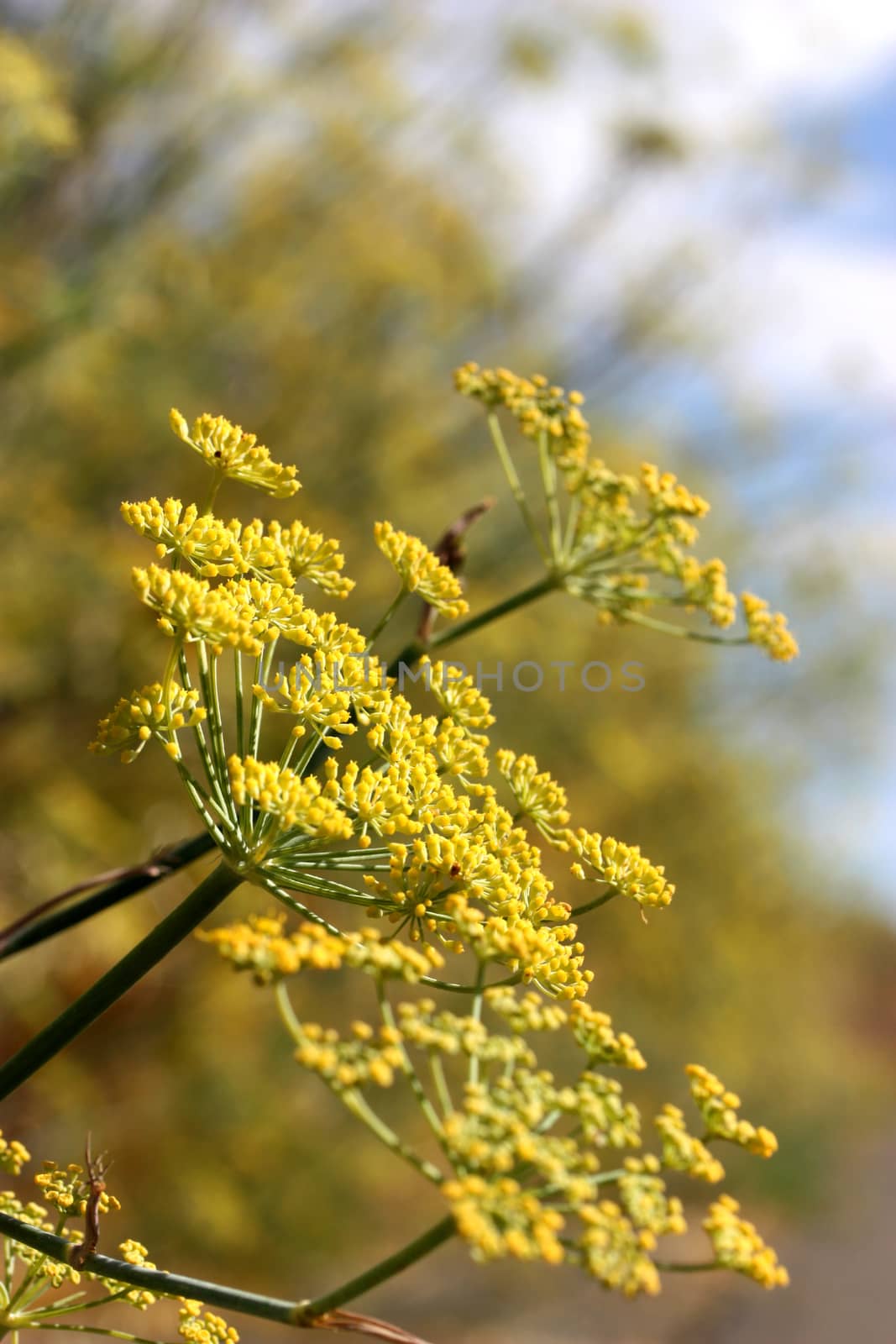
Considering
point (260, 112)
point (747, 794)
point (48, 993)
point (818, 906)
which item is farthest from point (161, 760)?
point (818, 906)

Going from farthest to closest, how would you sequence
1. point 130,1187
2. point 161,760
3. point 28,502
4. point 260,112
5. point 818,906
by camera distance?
1. point 818,906
2. point 130,1187
3. point 161,760
4. point 260,112
5. point 28,502

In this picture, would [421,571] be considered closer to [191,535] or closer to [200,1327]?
[191,535]

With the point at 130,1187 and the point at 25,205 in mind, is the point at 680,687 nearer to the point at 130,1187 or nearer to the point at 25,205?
the point at 130,1187

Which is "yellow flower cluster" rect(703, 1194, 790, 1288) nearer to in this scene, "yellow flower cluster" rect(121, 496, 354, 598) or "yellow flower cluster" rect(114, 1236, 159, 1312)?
"yellow flower cluster" rect(114, 1236, 159, 1312)

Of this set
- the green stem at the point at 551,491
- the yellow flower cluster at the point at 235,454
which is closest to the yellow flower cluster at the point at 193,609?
the yellow flower cluster at the point at 235,454

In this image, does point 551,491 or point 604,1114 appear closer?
point 604,1114

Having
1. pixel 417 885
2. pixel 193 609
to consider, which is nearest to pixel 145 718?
pixel 193 609
